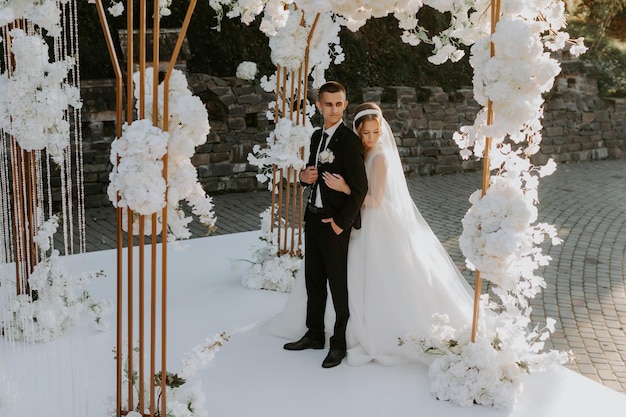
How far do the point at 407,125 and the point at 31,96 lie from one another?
341 inches

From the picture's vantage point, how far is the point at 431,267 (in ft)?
18.0

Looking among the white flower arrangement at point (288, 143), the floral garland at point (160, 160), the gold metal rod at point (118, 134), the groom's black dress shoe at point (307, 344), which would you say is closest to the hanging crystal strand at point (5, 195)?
the gold metal rod at point (118, 134)

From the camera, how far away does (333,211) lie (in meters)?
5.22

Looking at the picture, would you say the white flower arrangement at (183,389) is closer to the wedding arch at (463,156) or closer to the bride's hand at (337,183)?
the wedding arch at (463,156)

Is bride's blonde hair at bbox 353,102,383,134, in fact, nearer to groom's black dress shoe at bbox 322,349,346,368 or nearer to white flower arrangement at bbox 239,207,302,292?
groom's black dress shoe at bbox 322,349,346,368

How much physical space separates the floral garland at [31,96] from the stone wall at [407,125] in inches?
198

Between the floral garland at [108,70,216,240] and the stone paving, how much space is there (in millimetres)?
3470

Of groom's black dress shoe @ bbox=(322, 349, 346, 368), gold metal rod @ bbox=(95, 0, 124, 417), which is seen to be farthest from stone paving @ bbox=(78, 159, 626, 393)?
gold metal rod @ bbox=(95, 0, 124, 417)

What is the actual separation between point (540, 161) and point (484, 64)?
10.5 m

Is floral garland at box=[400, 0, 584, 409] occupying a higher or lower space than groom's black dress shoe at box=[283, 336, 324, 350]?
higher

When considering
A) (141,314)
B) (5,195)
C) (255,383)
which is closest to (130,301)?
(141,314)

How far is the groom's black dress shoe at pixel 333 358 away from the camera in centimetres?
521

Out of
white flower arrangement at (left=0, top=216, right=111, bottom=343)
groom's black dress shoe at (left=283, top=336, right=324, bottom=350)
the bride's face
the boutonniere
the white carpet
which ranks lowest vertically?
the white carpet

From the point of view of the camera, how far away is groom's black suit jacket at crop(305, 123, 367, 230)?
513 centimetres
